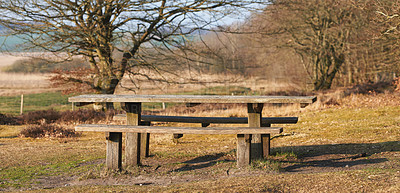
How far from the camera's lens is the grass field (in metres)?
4.30

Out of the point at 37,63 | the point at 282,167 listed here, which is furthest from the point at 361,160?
the point at 37,63

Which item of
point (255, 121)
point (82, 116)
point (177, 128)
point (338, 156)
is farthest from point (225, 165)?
point (82, 116)

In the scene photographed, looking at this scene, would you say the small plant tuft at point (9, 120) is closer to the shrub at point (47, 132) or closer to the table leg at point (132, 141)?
the shrub at point (47, 132)

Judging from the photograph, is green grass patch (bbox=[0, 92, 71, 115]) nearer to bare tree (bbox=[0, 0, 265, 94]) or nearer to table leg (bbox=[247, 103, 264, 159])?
bare tree (bbox=[0, 0, 265, 94])

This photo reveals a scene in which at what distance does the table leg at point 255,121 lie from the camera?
17.8 ft

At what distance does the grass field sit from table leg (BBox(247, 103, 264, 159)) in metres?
0.20

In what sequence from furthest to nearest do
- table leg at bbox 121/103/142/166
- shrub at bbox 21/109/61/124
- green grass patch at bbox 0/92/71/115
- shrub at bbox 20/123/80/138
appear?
1. green grass patch at bbox 0/92/71/115
2. shrub at bbox 21/109/61/124
3. shrub at bbox 20/123/80/138
4. table leg at bbox 121/103/142/166

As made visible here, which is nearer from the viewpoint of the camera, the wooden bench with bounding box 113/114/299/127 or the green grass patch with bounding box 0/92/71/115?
the wooden bench with bounding box 113/114/299/127

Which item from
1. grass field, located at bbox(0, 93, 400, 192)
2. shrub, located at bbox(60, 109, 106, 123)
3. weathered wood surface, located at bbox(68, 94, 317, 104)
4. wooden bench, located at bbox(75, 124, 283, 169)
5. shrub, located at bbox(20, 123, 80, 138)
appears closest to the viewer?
grass field, located at bbox(0, 93, 400, 192)

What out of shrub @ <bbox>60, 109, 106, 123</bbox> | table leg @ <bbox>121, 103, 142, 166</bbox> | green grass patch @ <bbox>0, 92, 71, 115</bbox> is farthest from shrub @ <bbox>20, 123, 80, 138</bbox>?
green grass patch @ <bbox>0, 92, 71, 115</bbox>

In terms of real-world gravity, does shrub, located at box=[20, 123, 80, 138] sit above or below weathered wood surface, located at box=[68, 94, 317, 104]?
below

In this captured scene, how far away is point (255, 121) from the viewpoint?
554 cm

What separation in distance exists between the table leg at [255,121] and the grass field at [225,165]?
203 mm

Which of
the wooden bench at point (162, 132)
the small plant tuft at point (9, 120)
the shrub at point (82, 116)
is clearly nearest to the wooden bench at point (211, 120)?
the wooden bench at point (162, 132)
